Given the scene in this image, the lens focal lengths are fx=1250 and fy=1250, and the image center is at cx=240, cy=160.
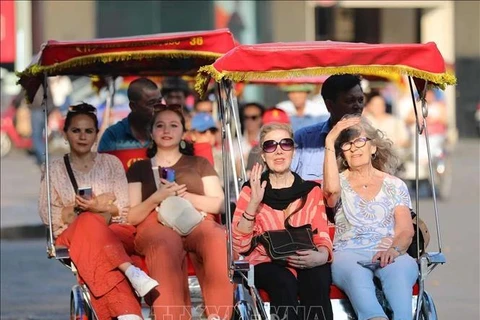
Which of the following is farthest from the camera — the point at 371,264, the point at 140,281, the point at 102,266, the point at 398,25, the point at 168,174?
the point at 398,25

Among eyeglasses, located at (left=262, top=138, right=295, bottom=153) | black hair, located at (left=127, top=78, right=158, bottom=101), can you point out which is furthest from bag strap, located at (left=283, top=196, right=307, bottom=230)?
black hair, located at (left=127, top=78, right=158, bottom=101)

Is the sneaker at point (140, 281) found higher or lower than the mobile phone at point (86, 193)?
lower

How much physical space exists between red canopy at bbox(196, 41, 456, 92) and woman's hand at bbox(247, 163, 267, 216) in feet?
1.81

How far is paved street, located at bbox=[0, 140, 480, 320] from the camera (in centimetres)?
1029

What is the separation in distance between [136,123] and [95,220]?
1765mm

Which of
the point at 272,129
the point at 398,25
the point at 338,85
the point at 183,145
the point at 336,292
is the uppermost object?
the point at 398,25

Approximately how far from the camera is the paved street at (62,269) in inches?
405

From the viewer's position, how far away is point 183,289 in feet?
25.6

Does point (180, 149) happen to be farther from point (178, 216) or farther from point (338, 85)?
point (338, 85)

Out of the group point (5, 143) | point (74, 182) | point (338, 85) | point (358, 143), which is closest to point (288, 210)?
point (358, 143)

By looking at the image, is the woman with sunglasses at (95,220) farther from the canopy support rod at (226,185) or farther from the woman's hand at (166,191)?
the canopy support rod at (226,185)

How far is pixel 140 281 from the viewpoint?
7.50 meters

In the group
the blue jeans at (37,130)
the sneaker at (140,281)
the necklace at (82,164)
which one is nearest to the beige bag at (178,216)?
the sneaker at (140,281)

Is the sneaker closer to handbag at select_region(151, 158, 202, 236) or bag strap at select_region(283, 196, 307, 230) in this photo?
handbag at select_region(151, 158, 202, 236)
